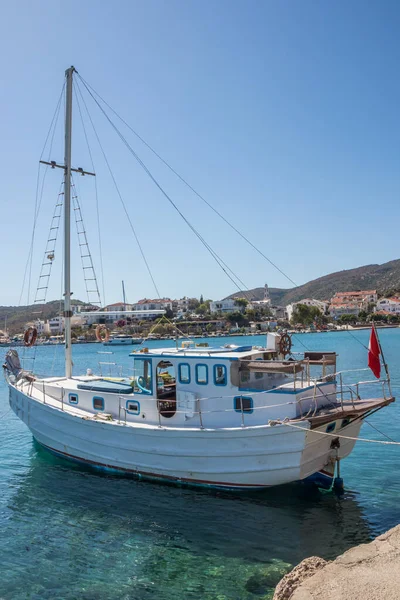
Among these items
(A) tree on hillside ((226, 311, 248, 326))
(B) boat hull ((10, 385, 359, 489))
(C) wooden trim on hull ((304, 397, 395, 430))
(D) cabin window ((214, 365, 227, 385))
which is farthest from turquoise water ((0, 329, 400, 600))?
(A) tree on hillside ((226, 311, 248, 326))

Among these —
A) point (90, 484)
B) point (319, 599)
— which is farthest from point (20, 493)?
point (319, 599)

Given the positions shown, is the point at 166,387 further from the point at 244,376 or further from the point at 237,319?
the point at 237,319

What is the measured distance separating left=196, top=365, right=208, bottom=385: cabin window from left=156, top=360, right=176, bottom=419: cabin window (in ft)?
2.55

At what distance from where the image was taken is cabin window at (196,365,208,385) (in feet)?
39.0

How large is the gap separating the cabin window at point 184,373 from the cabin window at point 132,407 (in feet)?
4.97

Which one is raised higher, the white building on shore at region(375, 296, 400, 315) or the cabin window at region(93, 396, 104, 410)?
the white building on shore at region(375, 296, 400, 315)

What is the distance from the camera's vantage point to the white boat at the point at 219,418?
1048 centimetres

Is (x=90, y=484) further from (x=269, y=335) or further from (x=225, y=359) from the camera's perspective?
(x=269, y=335)

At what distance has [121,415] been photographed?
42.8 ft

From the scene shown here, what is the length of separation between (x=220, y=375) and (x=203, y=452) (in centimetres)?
188

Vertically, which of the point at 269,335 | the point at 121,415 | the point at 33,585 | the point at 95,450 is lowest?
the point at 33,585

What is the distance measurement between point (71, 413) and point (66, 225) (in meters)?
6.17

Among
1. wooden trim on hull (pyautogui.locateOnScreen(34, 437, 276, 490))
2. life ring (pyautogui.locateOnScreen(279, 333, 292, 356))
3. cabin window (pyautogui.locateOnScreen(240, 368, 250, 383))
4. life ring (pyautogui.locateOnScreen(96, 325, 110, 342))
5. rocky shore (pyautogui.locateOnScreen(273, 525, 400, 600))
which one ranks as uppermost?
life ring (pyautogui.locateOnScreen(96, 325, 110, 342))

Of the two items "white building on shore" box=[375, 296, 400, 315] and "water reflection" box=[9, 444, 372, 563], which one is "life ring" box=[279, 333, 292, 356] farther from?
"white building on shore" box=[375, 296, 400, 315]
